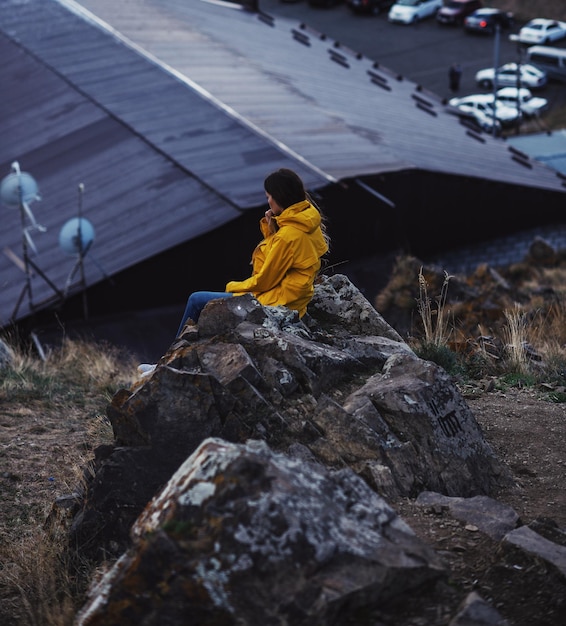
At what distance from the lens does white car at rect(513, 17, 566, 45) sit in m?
56.8

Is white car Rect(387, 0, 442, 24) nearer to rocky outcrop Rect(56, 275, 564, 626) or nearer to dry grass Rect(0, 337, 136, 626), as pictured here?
dry grass Rect(0, 337, 136, 626)

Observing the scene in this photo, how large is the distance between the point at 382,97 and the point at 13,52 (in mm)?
11725

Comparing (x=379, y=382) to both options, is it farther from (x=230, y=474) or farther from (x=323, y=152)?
(x=323, y=152)

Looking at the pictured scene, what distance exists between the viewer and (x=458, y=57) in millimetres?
55312

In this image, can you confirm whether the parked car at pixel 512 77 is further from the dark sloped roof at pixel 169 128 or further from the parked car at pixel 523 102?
the dark sloped roof at pixel 169 128

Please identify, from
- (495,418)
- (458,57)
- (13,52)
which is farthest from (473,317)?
(458,57)

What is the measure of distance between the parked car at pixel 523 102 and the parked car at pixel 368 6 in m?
14.3

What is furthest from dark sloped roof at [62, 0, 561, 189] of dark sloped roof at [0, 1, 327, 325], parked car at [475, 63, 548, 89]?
parked car at [475, 63, 548, 89]

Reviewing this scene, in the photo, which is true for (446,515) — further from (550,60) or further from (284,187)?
(550,60)

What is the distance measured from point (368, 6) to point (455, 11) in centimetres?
503

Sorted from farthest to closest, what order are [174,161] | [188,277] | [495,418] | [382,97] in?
[382,97], [174,161], [188,277], [495,418]

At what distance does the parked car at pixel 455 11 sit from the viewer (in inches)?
2340

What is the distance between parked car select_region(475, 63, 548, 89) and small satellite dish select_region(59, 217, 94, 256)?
37.1 metres

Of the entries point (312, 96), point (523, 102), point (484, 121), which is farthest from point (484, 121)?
point (312, 96)
